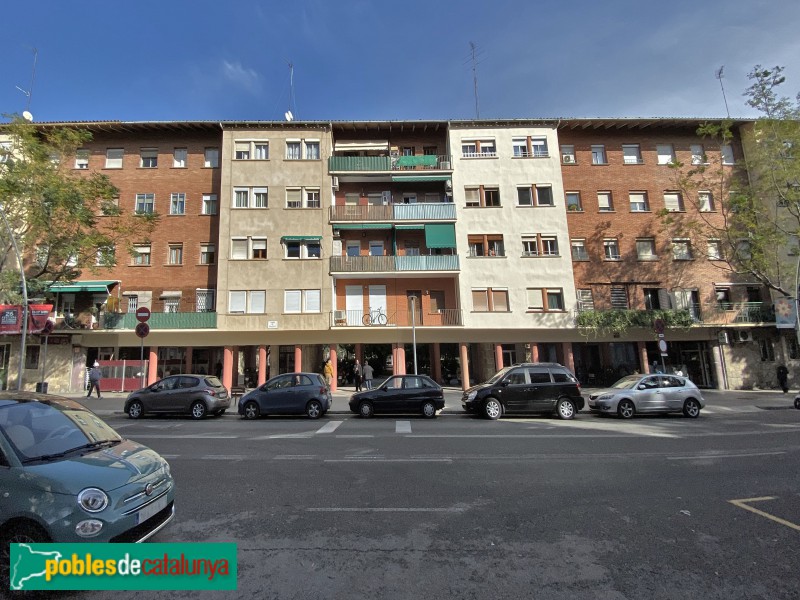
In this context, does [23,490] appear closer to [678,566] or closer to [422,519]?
[422,519]

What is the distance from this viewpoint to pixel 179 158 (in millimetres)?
26844

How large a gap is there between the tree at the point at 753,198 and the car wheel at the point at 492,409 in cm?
1964

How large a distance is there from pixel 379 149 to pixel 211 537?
26.4m

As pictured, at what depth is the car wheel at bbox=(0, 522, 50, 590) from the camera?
3.08 m

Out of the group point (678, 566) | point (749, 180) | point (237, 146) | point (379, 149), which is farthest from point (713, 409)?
point (237, 146)

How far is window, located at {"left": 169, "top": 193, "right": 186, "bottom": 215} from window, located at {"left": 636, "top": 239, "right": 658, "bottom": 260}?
29223mm

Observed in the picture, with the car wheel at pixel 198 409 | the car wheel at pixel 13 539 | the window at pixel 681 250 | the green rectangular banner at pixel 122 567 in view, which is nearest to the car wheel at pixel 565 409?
the car wheel at pixel 198 409

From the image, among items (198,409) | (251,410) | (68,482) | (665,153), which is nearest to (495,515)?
(68,482)

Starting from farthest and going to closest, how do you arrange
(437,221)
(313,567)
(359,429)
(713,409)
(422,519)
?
(437,221) → (713,409) → (359,429) → (422,519) → (313,567)

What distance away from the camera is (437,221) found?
25.8 meters

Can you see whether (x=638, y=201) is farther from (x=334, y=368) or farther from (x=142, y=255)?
(x=142, y=255)

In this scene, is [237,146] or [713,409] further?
[237,146]

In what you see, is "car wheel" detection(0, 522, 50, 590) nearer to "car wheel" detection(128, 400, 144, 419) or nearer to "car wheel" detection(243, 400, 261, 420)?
"car wheel" detection(243, 400, 261, 420)

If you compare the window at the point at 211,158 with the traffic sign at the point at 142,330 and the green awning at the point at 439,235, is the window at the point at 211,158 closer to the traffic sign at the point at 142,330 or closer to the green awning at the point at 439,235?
the green awning at the point at 439,235
